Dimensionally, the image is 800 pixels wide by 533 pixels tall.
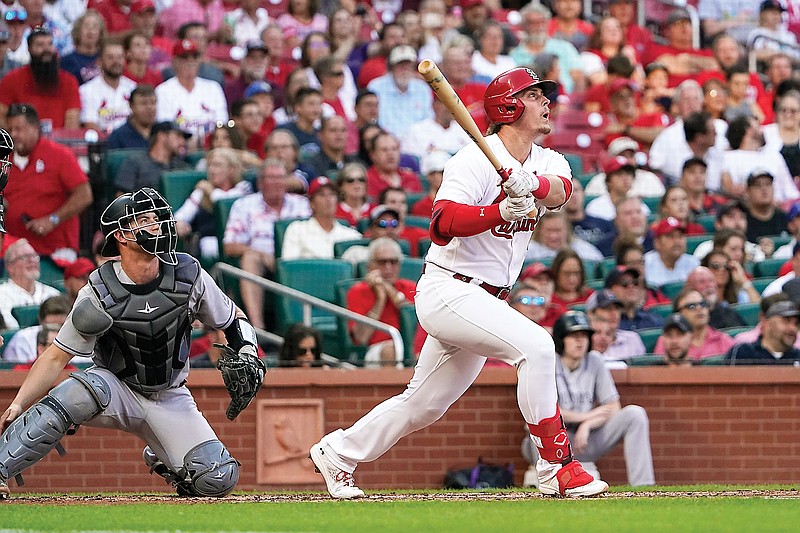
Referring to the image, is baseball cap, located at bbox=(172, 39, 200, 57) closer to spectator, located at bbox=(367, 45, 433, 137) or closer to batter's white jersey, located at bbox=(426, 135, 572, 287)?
spectator, located at bbox=(367, 45, 433, 137)

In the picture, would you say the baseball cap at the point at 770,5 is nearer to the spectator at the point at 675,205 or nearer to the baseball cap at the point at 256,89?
the spectator at the point at 675,205

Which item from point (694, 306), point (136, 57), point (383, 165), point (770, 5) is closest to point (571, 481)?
point (694, 306)

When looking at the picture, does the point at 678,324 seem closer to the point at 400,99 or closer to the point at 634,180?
the point at 634,180

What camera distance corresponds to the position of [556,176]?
19.8ft

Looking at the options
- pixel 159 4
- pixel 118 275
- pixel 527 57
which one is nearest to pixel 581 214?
pixel 527 57

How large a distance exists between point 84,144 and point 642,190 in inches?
179

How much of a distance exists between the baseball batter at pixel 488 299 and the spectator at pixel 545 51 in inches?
282

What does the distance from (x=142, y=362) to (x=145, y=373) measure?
53 mm

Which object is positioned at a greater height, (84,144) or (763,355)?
(84,144)

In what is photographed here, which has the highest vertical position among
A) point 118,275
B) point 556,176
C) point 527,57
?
point 527,57

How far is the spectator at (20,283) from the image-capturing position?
8898mm

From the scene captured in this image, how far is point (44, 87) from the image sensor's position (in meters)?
10.8

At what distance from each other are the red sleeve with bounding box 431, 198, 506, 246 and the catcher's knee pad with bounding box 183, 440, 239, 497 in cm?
139

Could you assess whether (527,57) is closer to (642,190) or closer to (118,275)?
(642,190)
